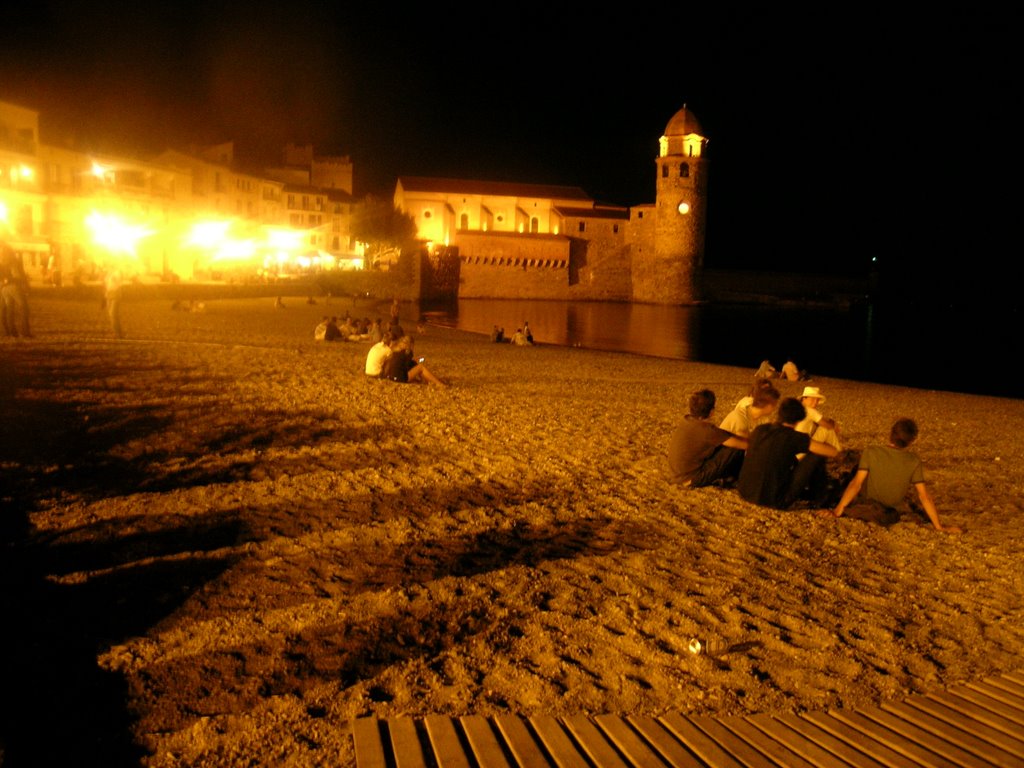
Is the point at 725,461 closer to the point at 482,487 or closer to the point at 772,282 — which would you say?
the point at 482,487

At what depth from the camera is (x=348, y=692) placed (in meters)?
3.63

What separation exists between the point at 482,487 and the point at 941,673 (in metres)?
4.06

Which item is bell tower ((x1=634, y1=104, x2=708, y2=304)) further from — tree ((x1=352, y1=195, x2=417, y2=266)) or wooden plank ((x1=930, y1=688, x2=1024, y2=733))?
wooden plank ((x1=930, y1=688, x2=1024, y2=733))

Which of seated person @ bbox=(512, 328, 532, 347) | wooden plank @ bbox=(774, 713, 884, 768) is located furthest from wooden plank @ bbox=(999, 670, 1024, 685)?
seated person @ bbox=(512, 328, 532, 347)

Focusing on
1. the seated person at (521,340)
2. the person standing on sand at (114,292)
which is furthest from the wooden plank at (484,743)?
the seated person at (521,340)

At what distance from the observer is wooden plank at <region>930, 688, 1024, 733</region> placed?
3467 millimetres

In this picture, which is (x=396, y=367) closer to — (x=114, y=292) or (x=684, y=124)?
(x=114, y=292)

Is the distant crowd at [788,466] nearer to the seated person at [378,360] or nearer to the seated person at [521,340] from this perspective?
the seated person at [378,360]

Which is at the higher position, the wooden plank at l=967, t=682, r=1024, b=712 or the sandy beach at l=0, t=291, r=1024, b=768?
the wooden plank at l=967, t=682, r=1024, b=712

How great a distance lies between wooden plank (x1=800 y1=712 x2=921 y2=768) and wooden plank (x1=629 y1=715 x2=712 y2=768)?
554 mm

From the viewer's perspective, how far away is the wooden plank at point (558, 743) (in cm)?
301

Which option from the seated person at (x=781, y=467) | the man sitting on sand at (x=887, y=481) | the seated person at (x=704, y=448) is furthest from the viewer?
the seated person at (x=704, y=448)

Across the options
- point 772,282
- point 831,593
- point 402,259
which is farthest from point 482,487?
point 772,282

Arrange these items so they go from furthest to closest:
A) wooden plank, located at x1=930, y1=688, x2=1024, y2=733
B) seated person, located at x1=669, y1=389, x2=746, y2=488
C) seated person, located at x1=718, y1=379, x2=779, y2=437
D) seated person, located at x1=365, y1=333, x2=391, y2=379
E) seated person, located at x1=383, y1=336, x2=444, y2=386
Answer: seated person, located at x1=365, y1=333, x2=391, y2=379
seated person, located at x1=383, y1=336, x2=444, y2=386
seated person, located at x1=718, y1=379, x2=779, y2=437
seated person, located at x1=669, y1=389, x2=746, y2=488
wooden plank, located at x1=930, y1=688, x2=1024, y2=733
